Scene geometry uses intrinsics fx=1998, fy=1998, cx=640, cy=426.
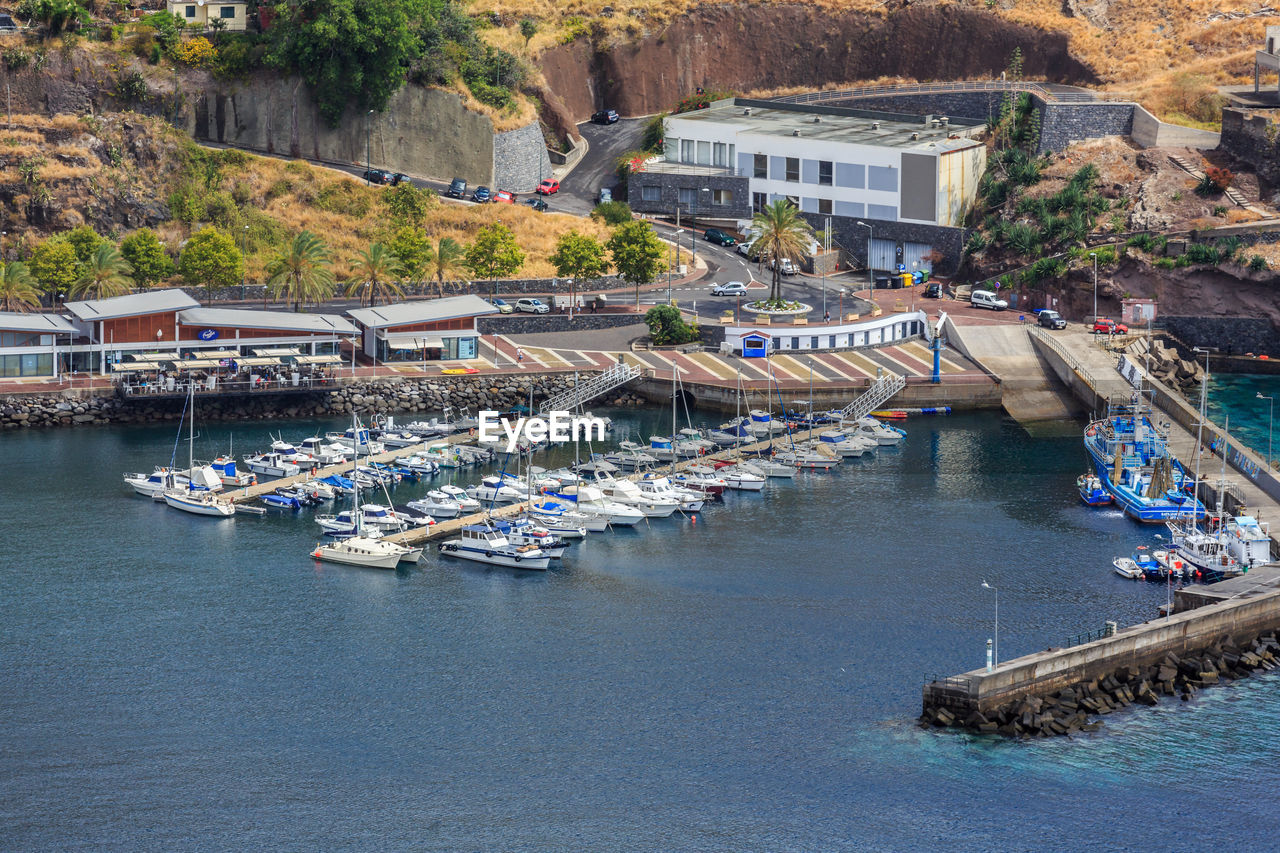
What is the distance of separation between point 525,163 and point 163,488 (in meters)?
65.9

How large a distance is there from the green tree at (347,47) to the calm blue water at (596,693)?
59.9 m

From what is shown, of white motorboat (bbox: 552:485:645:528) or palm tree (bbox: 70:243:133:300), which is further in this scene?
palm tree (bbox: 70:243:133:300)

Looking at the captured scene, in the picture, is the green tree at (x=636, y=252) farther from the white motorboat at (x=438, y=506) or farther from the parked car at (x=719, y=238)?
the white motorboat at (x=438, y=506)

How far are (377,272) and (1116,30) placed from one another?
78.2 metres

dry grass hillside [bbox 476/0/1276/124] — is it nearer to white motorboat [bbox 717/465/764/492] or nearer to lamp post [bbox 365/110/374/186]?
lamp post [bbox 365/110/374/186]

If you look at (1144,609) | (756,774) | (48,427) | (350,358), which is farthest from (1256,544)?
(48,427)

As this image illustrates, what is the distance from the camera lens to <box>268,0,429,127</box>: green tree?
6678 inches

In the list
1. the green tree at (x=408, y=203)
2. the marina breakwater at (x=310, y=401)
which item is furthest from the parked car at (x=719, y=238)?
the marina breakwater at (x=310, y=401)

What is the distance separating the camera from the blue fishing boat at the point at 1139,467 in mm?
115938

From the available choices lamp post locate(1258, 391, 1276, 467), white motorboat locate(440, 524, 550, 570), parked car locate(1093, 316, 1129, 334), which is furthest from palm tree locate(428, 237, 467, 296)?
lamp post locate(1258, 391, 1276, 467)

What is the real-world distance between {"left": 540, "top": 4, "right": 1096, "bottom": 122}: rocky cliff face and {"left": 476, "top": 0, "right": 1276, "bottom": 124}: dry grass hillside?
46.6 inches

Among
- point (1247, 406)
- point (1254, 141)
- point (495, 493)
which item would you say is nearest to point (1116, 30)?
point (1254, 141)

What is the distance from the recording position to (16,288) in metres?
149

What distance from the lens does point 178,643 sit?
96.8 meters
